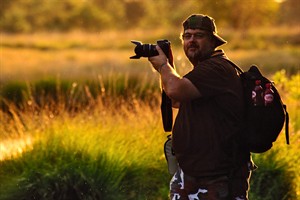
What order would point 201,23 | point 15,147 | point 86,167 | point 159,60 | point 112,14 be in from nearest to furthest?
point 159,60 < point 201,23 < point 86,167 < point 15,147 < point 112,14

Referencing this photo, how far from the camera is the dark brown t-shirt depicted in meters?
4.05

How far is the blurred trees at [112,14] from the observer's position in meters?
51.4

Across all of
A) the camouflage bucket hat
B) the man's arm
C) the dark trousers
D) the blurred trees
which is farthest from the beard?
the blurred trees

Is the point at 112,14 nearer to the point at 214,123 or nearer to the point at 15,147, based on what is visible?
the point at 15,147

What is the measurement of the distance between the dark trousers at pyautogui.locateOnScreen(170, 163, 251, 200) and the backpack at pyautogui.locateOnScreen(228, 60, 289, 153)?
7.8 inches

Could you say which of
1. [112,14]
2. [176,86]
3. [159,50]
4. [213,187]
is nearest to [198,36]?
[159,50]

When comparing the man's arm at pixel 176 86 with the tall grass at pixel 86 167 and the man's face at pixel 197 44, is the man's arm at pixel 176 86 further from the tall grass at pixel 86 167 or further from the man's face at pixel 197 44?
the tall grass at pixel 86 167

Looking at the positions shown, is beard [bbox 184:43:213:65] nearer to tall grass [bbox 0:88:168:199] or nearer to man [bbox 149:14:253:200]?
man [bbox 149:14:253:200]

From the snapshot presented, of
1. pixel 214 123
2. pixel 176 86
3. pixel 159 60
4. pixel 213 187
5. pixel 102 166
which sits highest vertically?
pixel 159 60

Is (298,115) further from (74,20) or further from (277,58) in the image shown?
(74,20)

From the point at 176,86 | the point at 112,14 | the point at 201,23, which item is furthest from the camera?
the point at 112,14

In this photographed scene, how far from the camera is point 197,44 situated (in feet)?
13.7

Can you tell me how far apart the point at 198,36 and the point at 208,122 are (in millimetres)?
526

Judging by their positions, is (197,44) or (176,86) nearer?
(176,86)
